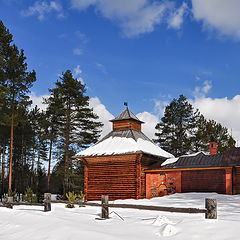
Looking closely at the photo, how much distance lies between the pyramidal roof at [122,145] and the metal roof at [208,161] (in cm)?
193

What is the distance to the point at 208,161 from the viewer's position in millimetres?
22094

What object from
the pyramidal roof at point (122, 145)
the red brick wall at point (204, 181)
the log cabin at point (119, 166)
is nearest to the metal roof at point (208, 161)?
the red brick wall at point (204, 181)

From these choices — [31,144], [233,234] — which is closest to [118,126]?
[233,234]

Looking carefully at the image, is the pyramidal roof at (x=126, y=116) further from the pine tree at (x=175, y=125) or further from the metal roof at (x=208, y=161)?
the pine tree at (x=175, y=125)

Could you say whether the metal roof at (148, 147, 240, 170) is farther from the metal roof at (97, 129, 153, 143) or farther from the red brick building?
the metal roof at (97, 129, 153, 143)

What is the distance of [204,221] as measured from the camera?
8383 millimetres

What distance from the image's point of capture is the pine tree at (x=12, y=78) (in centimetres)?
2877

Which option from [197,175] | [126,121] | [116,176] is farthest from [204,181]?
[126,121]

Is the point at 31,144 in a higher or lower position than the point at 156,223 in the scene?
higher

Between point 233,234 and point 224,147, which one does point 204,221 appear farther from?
point 224,147

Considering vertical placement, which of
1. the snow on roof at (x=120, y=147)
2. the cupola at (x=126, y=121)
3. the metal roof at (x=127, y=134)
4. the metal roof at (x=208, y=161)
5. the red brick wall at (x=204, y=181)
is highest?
→ the cupola at (x=126, y=121)

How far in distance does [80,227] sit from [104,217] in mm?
2335

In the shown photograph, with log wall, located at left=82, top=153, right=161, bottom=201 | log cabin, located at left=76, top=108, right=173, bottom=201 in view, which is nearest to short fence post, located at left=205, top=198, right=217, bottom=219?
log cabin, located at left=76, top=108, right=173, bottom=201

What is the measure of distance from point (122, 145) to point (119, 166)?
1.69 meters
